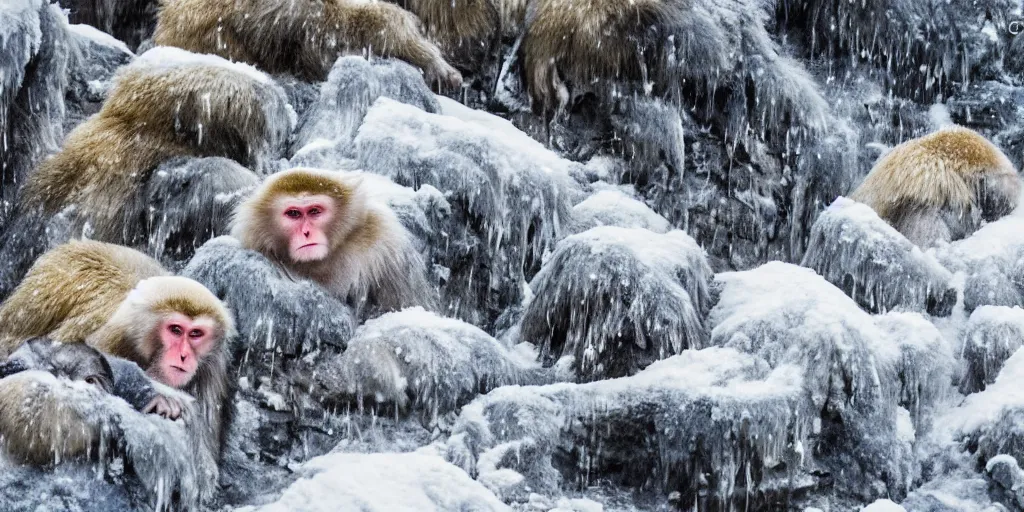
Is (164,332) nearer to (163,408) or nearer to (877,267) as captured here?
(163,408)

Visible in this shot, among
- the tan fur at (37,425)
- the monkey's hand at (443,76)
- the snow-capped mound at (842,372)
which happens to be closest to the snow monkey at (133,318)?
the tan fur at (37,425)

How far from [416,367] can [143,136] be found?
1.88 meters

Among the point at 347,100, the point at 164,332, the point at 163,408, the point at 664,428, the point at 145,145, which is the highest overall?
the point at 347,100

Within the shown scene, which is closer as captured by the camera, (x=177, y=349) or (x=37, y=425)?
(x=37, y=425)

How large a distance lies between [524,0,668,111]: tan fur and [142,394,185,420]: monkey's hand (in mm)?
3465

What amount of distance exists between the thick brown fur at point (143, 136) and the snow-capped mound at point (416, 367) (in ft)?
4.39

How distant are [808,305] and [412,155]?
1915 millimetres

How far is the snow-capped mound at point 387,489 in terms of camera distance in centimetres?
510

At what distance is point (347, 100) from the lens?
24.0 feet

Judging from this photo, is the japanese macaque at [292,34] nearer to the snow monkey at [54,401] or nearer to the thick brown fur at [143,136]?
the thick brown fur at [143,136]

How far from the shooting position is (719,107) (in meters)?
8.40

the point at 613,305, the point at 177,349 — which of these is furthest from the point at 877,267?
the point at 177,349

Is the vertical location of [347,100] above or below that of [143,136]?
above

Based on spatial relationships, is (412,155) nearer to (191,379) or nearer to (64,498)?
(191,379)
